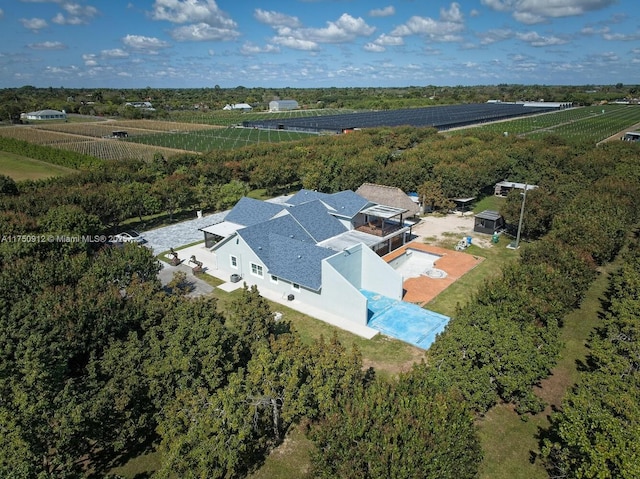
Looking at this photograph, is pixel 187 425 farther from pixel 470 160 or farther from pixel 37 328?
pixel 470 160

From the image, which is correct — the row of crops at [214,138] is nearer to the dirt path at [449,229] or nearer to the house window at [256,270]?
the dirt path at [449,229]

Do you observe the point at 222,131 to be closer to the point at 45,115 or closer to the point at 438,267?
the point at 45,115

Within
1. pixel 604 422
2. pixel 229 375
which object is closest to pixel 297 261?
pixel 229 375

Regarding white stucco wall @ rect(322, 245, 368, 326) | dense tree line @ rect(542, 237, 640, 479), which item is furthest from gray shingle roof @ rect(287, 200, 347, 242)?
dense tree line @ rect(542, 237, 640, 479)

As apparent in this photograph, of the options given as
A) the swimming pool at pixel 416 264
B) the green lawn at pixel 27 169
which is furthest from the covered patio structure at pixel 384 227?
the green lawn at pixel 27 169

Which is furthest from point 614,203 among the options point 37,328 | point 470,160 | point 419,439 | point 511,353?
point 37,328

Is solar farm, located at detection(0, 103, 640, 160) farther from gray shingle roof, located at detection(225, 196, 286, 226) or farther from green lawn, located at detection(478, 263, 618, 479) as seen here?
green lawn, located at detection(478, 263, 618, 479)
